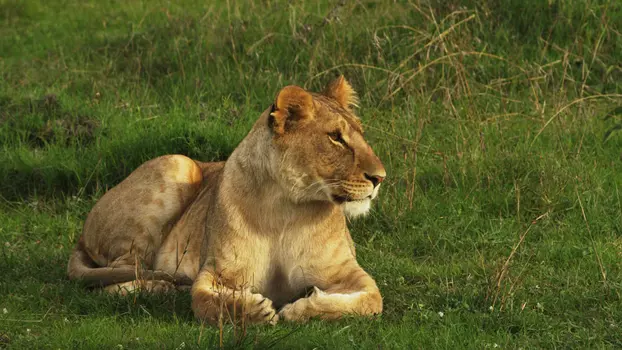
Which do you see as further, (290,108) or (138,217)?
(138,217)

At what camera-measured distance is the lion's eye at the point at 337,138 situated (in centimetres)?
507

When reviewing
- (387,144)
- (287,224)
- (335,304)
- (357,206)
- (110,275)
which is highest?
(357,206)

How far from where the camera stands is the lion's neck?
517cm

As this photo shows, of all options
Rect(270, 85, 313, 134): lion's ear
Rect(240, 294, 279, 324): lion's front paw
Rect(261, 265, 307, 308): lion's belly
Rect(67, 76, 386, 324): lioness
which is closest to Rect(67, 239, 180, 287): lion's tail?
Rect(67, 76, 386, 324): lioness

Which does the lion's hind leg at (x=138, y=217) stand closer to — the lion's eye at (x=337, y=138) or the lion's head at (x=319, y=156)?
the lion's head at (x=319, y=156)

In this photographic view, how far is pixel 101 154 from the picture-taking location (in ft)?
25.7

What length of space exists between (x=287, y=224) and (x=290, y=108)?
57cm

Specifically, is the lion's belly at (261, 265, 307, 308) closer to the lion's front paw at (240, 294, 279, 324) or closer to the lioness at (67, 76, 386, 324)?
the lioness at (67, 76, 386, 324)

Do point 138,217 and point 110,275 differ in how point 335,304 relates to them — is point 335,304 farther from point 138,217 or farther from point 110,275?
point 138,217

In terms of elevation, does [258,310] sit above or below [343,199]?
below

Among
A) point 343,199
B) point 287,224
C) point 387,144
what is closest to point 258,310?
point 287,224

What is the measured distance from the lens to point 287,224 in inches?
206

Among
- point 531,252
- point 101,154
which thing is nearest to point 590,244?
point 531,252

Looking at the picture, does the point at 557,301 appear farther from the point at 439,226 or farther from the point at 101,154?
the point at 101,154
